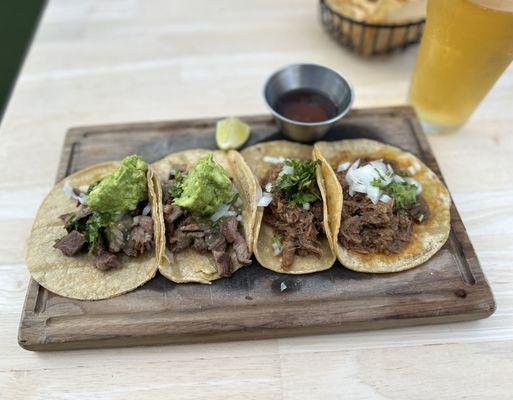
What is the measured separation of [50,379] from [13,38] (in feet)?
22.7

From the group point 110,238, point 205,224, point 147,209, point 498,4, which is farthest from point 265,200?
point 498,4

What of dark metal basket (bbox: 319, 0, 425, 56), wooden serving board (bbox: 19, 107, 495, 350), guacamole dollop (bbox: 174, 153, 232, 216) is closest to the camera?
wooden serving board (bbox: 19, 107, 495, 350)

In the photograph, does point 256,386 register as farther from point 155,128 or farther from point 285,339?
point 155,128

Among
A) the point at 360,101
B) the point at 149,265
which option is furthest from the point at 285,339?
the point at 360,101

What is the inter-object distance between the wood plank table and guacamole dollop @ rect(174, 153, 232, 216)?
3.16ft

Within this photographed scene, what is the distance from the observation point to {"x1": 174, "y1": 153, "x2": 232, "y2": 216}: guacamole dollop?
3033mm

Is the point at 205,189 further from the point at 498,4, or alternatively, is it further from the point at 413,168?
the point at 498,4

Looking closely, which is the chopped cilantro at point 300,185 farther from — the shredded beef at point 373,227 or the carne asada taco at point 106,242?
the carne asada taco at point 106,242

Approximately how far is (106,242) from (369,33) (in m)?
3.34

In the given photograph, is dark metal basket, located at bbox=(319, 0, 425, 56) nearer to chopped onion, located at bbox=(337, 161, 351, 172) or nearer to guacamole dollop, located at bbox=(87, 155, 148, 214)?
chopped onion, located at bbox=(337, 161, 351, 172)

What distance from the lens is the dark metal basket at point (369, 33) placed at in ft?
14.6

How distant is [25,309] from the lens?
2973mm

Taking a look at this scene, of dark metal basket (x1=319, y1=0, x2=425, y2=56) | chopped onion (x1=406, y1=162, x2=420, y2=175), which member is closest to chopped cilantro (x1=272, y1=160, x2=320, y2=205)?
chopped onion (x1=406, y1=162, x2=420, y2=175)

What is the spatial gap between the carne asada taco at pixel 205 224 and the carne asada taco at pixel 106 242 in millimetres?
132
